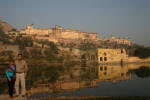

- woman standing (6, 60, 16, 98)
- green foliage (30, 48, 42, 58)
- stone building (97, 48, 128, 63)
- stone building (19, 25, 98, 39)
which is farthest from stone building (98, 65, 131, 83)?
stone building (19, 25, 98, 39)

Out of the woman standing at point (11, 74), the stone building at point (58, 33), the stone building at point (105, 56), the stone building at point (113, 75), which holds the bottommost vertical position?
the stone building at point (113, 75)

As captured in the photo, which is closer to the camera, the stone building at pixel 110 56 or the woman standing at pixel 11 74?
the woman standing at pixel 11 74

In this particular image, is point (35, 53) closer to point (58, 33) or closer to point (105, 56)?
point (105, 56)

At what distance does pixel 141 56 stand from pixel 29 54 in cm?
3598

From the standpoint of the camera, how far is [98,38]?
376ft

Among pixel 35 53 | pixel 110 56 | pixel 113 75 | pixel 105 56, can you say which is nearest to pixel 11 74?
pixel 113 75

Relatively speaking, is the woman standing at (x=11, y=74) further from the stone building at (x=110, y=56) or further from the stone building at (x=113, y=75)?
the stone building at (x=110, y=56)

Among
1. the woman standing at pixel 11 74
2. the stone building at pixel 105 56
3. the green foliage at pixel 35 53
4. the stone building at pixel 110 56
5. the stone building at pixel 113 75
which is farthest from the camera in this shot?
the stone building at pixel 110 56

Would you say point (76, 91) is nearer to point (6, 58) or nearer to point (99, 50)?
point (6, 58)

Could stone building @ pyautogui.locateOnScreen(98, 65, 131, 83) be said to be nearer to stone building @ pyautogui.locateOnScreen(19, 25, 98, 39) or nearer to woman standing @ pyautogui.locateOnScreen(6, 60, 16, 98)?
woman standing @ pyautogui.locateOnScreen(6, 60, 16, 98)

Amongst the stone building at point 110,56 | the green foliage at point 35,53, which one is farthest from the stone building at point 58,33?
the stone building at point 110,56

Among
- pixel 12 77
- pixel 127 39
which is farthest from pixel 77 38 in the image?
pixel 12 77

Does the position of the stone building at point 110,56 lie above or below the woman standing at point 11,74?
below

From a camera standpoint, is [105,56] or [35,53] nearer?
[35,53]
